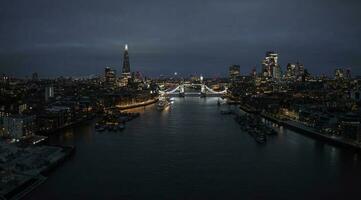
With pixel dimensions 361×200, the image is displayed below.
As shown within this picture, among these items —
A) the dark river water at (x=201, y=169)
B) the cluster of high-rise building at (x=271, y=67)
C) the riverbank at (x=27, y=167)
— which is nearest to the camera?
the riverbank at (x=27, y=167)

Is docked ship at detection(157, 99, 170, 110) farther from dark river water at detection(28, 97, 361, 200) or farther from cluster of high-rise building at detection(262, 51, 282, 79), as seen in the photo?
cluster of high-rise building at detection(262, 51, 282, 79)

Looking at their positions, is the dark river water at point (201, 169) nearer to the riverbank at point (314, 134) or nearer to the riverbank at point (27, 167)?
the riverbank at point (27, 167)

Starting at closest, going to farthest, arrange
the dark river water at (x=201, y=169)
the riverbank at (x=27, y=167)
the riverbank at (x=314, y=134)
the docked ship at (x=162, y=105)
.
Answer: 1. the riverbank at (x=27, y=167)
2. the dark river water at (x=201, y=169)
3. the riverbank at (x=314, y=134)
4. the docked ship at (x=162, y=105)

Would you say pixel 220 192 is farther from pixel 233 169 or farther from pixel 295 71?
pixel 295 71

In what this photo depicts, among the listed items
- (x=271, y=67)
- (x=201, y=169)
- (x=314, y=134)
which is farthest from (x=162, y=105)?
(x=271, y=67)

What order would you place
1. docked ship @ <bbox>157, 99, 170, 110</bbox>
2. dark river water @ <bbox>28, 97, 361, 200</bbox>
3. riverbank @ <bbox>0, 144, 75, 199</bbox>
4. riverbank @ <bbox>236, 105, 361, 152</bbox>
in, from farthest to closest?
docked ship @ <bbox>157, 99, 170, 110</bbox> < riverbank @ <bbox>236, 105, 361, 152</bbox> < dark river water @ <bbox>28, 97, 361, 200</bbox> < riverbank @ <bbox>0, 144, 75, 199</bbox>

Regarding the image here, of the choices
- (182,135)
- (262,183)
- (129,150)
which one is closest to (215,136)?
(182,135)

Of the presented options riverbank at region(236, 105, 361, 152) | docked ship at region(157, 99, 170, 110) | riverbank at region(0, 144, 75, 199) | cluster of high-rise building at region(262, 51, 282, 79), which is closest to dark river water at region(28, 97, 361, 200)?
riverbank at region(0, 144, 75, 199)

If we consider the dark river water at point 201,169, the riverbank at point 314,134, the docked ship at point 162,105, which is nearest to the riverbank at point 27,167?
the dark river water at point 201,169
